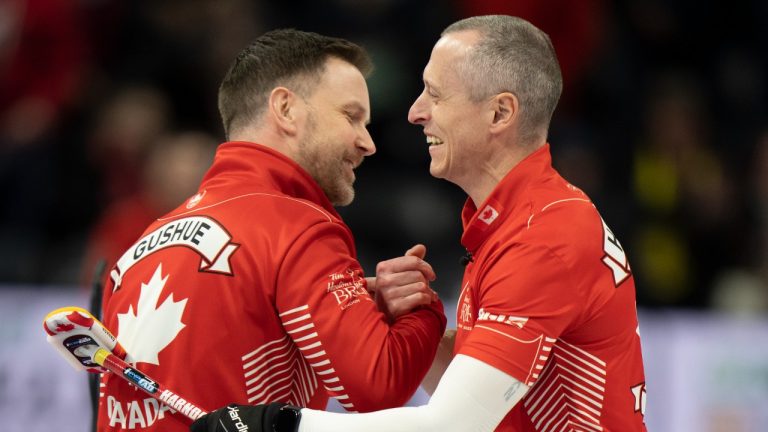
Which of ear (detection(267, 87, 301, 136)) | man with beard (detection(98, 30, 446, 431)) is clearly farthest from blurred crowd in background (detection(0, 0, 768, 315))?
man with beard (detection(98, 30, 446, 431))

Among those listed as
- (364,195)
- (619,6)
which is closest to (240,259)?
(364,195)

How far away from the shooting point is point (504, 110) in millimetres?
3928

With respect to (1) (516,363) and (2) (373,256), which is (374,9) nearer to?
(2) (373,256)

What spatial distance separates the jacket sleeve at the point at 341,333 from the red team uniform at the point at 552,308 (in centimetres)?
24

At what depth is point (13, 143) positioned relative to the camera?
928 centimetres

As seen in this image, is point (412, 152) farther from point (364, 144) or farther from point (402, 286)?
point (402, 286)

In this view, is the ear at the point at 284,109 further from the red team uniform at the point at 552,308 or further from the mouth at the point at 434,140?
the red team uniform at the point at 552,308

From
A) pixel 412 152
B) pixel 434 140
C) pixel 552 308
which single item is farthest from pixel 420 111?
pixel 412 152

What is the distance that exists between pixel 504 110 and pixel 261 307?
106 cm

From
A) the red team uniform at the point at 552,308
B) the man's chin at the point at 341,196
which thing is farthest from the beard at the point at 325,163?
the red team uniform at the point at 552,308

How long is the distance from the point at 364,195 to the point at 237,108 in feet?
14.7

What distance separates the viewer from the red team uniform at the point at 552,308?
3.46 meters

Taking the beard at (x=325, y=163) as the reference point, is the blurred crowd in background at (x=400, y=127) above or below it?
above

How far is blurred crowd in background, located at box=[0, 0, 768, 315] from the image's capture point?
28.3ft
